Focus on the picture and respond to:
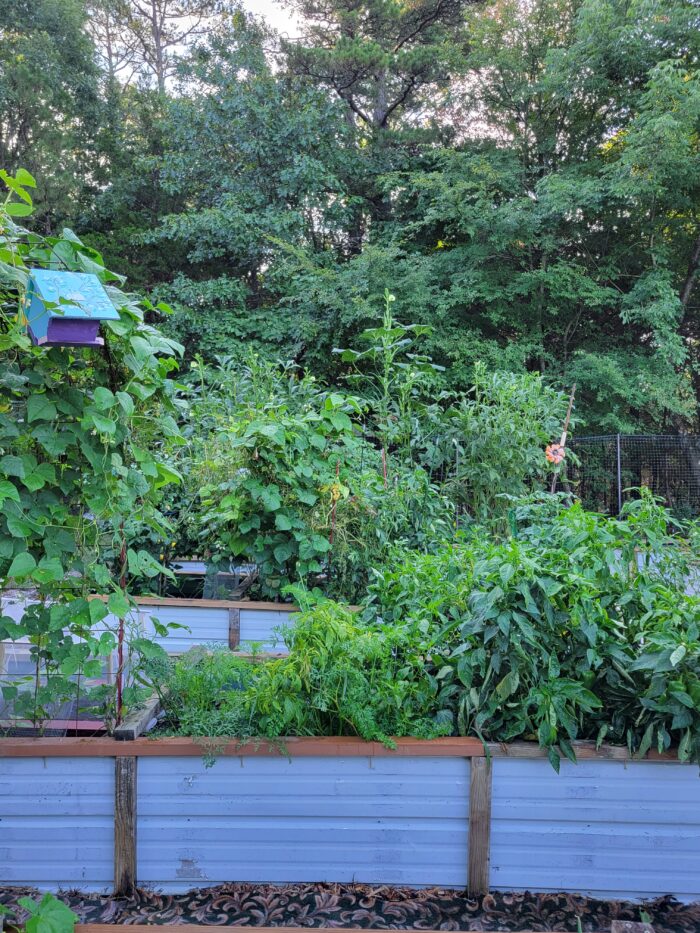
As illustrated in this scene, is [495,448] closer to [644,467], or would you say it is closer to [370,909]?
[370,909]

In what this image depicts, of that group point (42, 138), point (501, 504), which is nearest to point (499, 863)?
point (501, 504)

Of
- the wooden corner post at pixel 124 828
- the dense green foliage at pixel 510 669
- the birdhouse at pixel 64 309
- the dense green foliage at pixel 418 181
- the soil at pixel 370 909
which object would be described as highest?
the dense green foliage at pixel 418 181

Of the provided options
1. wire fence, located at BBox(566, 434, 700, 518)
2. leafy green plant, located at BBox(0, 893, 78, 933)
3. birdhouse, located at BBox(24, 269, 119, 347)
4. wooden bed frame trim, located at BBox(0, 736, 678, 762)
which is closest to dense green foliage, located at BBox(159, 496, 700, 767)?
wooden bed frame trim, located at BBox(0, 736, 678, 762)

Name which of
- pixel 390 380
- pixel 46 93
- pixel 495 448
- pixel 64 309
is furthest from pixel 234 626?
pixel 46 93

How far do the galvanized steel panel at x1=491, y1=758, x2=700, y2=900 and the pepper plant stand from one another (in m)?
1.12

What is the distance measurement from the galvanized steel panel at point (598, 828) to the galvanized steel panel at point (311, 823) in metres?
0.13

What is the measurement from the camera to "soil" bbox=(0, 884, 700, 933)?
5.43 feet

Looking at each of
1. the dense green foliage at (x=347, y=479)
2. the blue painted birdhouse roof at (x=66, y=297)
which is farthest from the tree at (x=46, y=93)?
the blue painted birdhouse roof at (x=66, y=297)

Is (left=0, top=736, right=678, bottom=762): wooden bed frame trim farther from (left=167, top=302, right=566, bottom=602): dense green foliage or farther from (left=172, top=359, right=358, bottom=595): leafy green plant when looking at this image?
(left=167, top=302, right=566, bottom=602): dense green foliage

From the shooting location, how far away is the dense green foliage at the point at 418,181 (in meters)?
9.27

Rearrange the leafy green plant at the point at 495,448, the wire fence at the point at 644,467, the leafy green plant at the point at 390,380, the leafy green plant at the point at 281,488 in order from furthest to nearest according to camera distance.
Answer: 1. the wire fence at the point at 644,467
2. the leafy green plant at the point at 495,448
3. the leafy green plant at the point at 390,380
4. the leafy green plant at the point at 281,488

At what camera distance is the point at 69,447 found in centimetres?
175

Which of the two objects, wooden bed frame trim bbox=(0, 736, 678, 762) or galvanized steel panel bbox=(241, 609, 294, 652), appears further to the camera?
galvanized steel panel bbox=(241, 609, 294, 652)

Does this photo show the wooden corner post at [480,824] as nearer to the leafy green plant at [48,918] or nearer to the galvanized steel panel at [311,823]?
the galvanized steel panel at [311,823]
